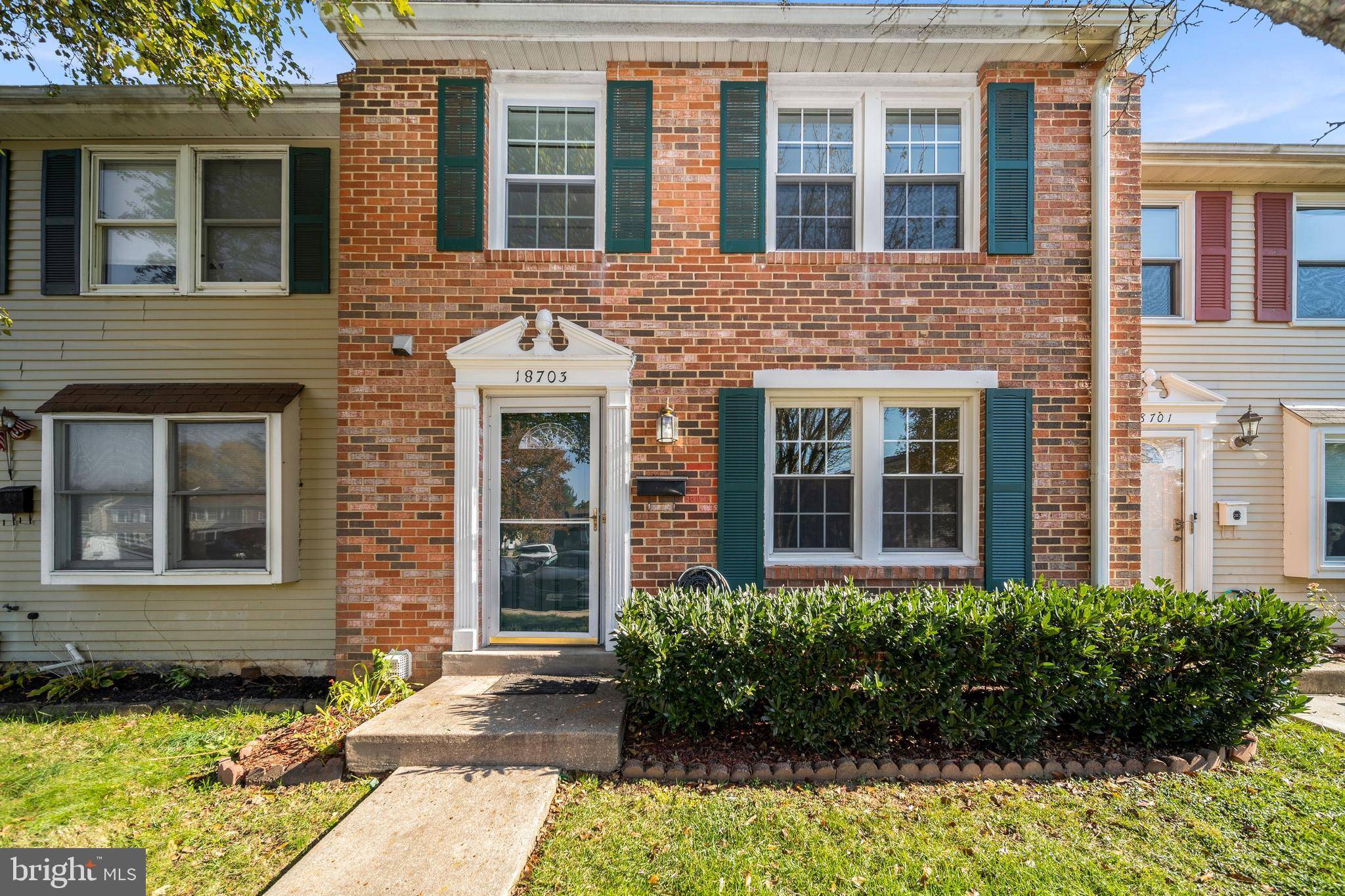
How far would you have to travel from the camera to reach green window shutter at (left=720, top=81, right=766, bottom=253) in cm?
483

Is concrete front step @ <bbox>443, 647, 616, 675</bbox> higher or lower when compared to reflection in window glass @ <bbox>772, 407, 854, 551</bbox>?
lower

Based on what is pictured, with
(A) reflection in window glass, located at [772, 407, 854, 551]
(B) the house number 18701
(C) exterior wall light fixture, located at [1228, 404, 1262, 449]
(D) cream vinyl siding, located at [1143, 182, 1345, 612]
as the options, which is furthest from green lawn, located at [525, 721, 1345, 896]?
(C) exterior wall light fixture, located at [1228, 404, 1262, 449]

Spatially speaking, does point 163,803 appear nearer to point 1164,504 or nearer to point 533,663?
point 533,663

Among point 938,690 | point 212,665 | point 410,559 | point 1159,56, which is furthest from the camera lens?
point 212,665

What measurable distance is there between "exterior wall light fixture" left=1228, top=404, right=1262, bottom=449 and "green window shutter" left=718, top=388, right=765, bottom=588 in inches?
214

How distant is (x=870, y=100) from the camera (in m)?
4.98

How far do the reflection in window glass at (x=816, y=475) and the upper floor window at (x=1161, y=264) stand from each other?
4184mm

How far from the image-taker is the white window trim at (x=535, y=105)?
4914mm

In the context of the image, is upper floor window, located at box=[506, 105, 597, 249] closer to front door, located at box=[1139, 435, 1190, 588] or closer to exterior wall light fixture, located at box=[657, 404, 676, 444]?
exterior wall light fixture, located at box=[657, 404, 676, 444]

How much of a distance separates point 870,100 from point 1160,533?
5382mm

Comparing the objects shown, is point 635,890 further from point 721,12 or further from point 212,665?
point 721,12

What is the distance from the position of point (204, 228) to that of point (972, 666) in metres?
7.41

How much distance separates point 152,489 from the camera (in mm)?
5324

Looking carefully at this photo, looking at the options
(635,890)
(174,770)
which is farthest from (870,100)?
(174,770)
